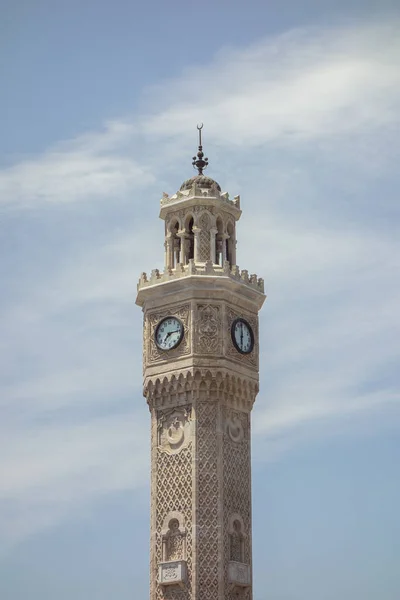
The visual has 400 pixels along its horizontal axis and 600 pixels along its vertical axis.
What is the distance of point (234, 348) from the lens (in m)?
61.8

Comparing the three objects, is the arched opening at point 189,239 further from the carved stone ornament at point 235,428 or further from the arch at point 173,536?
the arch at point 173,536

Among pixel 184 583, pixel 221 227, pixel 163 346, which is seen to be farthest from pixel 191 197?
pixel 184 583

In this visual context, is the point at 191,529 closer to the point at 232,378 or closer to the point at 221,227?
the point at 232,378

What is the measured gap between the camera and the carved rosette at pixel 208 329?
200ft

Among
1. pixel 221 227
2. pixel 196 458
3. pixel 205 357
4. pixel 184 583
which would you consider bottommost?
pixel 184 583

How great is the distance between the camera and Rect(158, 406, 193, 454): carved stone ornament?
199ft

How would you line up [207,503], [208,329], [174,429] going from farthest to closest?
[208,329] → [174,429] → [207,503]

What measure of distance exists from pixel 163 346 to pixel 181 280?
255 cm

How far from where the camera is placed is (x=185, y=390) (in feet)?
200

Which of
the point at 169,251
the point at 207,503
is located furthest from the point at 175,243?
the point at 207,503

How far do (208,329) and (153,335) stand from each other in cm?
240

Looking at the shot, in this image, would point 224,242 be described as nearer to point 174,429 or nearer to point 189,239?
point 189,239

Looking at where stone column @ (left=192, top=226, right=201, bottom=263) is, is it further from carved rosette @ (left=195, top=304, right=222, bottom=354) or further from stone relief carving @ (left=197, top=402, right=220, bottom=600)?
stone relief carving @ (left=197, top=402, right=220, bottom=600)

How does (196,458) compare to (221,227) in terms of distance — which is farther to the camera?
(221,227)
